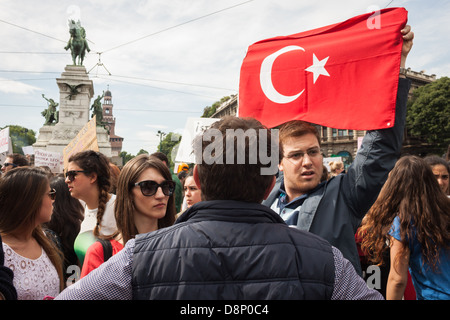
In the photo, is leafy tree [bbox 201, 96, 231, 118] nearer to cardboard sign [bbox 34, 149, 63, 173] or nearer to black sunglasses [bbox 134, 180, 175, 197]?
cardboard sign [bbox 34, 149, 63, 173]

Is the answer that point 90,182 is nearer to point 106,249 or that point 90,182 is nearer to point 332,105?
point 106,249

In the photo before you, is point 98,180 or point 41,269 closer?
point 41,269

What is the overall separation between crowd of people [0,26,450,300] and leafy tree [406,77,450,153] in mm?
40781

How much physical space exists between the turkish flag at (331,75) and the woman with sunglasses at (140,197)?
3.39 feet

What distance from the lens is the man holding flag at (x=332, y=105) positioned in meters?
1.95

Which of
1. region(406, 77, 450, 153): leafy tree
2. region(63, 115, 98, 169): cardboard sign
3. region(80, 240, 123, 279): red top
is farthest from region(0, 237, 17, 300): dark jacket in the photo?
region(406, 77, 450, 153): leafy tree

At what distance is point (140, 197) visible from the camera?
2377 millimetres

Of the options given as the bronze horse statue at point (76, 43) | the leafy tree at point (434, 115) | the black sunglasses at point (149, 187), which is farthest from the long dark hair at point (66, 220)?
the leafy tree at point (434, 115)

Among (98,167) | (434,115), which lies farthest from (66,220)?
(434,115)

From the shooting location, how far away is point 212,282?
111cm

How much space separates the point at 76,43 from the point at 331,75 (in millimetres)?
23361
